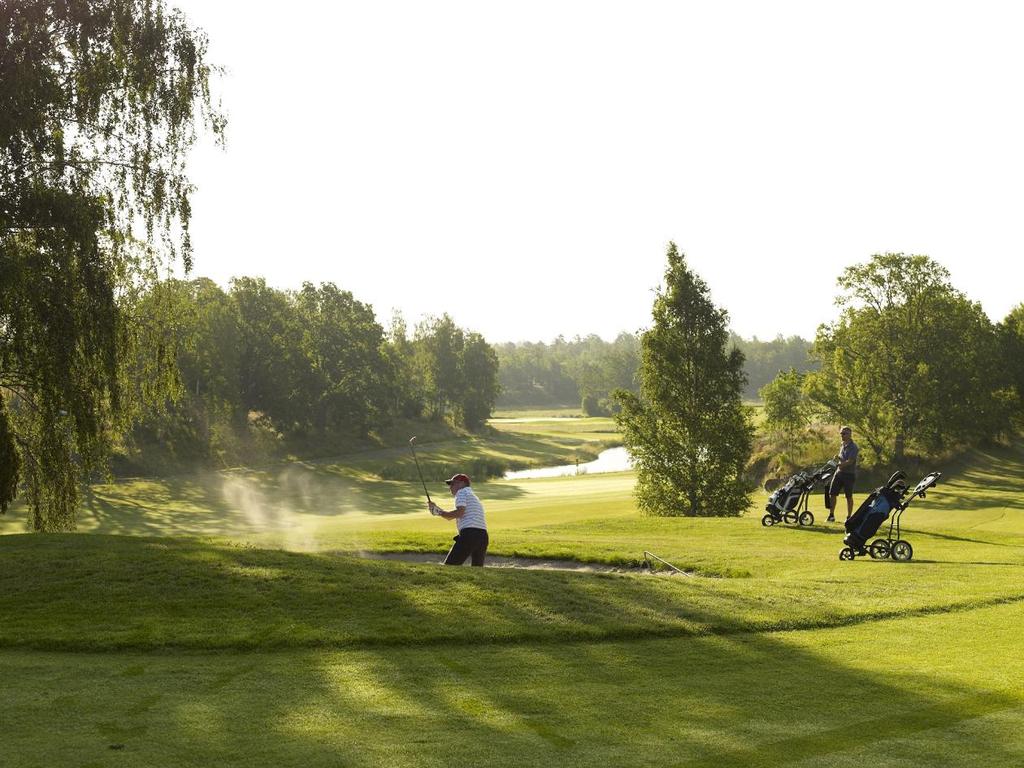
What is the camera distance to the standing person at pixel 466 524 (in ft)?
54.8

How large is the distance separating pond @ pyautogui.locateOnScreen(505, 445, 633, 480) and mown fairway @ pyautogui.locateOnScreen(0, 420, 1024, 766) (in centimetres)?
6354

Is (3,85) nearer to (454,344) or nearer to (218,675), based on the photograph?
(218,675)

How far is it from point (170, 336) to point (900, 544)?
58.7ft

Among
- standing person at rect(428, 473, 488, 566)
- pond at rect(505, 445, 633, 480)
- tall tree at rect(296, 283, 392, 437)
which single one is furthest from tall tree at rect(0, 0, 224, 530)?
tall tree at rect(296, 283, 392, 437)

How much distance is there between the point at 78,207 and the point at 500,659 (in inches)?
578

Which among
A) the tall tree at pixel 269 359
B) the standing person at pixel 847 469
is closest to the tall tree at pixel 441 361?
the tall tree at pixel 269 359

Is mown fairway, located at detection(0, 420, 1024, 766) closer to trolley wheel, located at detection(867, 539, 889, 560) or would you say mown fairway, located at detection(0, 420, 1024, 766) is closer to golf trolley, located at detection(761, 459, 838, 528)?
trolley wheel, located at detection(867, 539, 889, 560)

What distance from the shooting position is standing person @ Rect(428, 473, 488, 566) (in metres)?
16.7

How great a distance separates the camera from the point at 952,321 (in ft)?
201

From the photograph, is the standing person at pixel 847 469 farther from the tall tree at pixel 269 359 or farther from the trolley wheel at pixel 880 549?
the tall tree at pixel 269 359

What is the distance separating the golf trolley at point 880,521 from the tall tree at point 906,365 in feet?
136

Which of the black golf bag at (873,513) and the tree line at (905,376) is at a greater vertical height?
the tree line at (905,376)

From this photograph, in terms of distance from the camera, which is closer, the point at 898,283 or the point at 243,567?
the point at 243,567

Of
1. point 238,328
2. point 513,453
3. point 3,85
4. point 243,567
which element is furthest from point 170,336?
point 513,453
